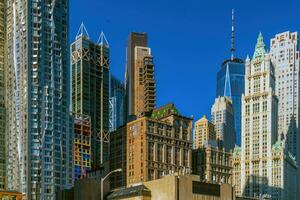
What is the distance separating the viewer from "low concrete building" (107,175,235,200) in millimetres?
134625

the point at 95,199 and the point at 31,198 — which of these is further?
the point at 31,198

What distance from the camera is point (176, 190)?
13362cm

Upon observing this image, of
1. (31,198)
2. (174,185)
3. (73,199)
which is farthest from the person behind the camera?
(31,198)

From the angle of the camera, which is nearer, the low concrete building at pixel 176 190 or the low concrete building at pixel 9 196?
the low concrete building at pixel 176 190

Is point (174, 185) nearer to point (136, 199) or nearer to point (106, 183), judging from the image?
point (136, 199)

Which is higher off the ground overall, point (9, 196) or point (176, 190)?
point (176, 190)

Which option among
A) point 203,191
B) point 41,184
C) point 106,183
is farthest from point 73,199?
point 41,184

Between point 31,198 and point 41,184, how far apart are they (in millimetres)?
4741

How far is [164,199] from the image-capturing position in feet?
443

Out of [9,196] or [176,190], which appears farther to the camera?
[9,196]

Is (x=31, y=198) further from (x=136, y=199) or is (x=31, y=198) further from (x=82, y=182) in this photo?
(x=136, y=199)

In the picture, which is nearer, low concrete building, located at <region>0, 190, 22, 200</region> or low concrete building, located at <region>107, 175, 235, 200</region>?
low concrete building, located at <region>107, 175, 235, 200</region>

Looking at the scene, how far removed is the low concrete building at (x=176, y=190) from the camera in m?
135

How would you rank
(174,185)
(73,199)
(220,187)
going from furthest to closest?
1. (73,199)
2. (220,187)
3. (174,185)
